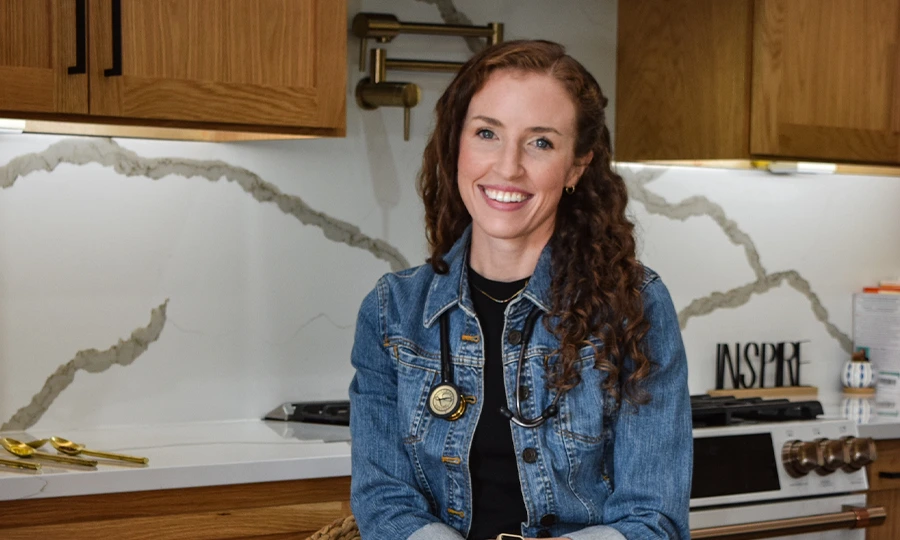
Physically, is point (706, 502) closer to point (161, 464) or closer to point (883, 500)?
point (883, 500)

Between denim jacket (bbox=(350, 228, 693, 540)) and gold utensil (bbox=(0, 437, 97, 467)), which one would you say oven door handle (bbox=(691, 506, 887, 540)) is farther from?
gold utensil (bbox=(0, 437, 97, 467))

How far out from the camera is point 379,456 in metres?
1.62

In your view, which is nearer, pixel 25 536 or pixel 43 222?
pixel 25 536

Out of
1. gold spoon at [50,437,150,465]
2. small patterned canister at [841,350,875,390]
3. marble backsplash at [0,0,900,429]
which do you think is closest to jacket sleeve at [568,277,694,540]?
gold spoon at [50,437,150,465]

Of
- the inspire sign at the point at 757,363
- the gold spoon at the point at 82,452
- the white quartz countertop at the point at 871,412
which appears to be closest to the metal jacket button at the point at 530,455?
the gold spoon at the point at 82,452

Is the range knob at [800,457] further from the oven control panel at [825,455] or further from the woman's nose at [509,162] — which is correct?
the woman's nose at [509,162]

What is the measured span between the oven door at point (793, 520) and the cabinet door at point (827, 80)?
0.87 metres

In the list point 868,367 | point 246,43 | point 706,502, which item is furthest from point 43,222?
point 868,367

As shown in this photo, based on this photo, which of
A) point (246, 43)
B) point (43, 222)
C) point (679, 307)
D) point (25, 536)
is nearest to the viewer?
point (25, 536)

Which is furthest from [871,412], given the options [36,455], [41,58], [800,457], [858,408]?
[41,58]

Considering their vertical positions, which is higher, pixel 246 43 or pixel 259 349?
pixel 246 43

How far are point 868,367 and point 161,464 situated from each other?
7.25ft

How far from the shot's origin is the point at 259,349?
9.26 feet

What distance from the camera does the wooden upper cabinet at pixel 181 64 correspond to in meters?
2.17
